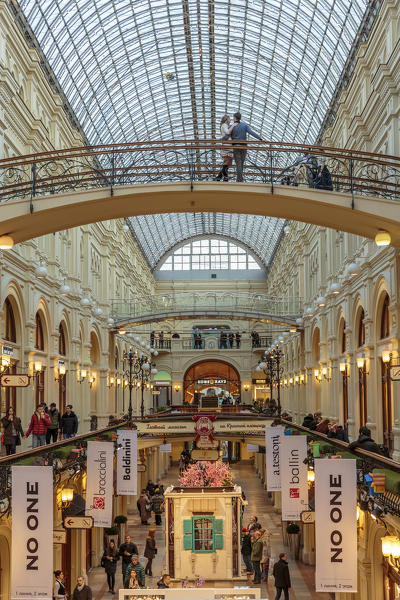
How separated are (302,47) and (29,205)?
20.7 m

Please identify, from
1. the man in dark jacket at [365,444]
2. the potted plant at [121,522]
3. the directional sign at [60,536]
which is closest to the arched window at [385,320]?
the man in dark jacket at [365,444]

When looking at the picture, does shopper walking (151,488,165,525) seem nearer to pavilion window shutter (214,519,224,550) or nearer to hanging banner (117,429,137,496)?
pavilion window shutter (214,519,224,550)

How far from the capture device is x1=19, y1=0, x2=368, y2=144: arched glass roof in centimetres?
2972

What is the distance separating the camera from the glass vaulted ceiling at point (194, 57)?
97.5ft

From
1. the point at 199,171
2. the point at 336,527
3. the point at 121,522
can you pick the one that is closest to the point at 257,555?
the point at 121,522

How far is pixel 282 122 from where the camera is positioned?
4397 centimetres

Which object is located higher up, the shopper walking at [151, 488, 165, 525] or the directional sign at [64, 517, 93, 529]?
the directional sign at [64, 517, 93, 529]

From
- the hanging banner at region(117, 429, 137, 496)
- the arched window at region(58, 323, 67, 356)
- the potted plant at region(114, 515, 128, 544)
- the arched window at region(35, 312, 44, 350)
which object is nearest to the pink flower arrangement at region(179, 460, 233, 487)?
the potted plant at region(114, 515, 128, 544)

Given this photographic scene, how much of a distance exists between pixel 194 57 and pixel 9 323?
856 inches

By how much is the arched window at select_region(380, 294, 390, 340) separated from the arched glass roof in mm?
10003

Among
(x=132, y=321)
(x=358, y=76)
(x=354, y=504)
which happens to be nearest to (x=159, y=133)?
(x=132, y=321)

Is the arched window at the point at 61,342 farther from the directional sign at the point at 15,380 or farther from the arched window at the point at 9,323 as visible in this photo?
the directional sign at the point at 15,380

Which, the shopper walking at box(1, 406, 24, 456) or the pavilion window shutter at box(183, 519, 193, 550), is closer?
the shopper walking at box(1, 406, 24, 456)

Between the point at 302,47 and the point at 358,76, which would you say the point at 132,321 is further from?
the point at 358,76
